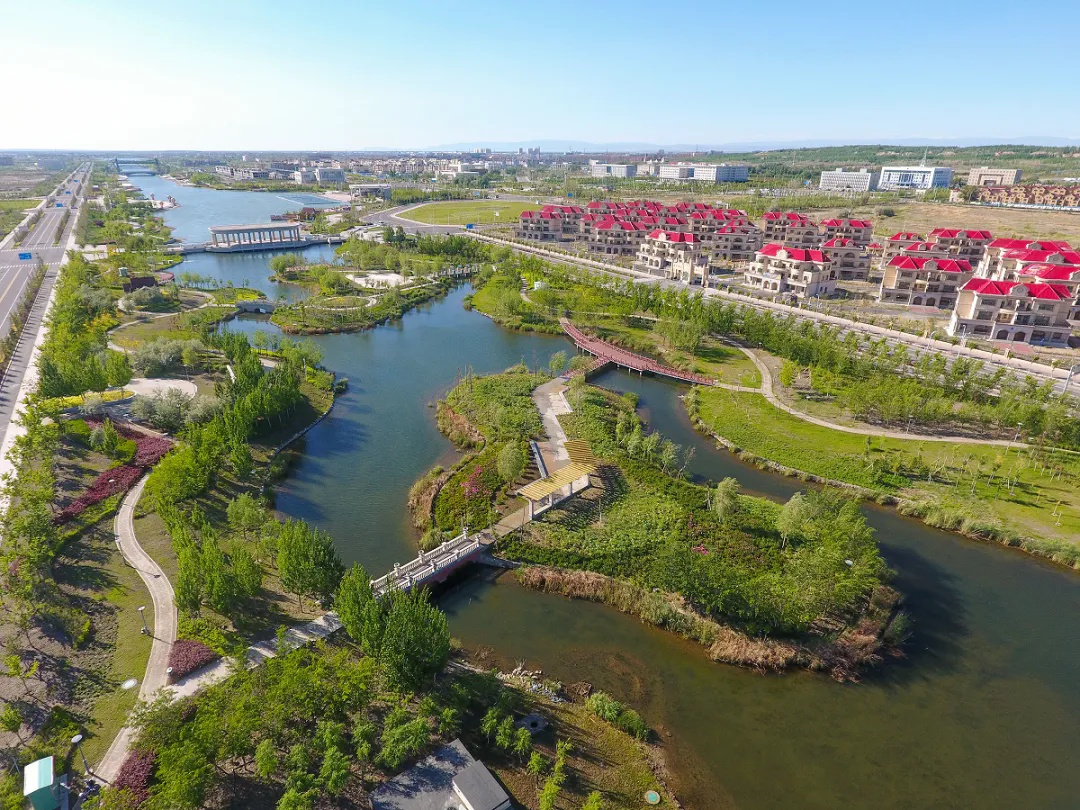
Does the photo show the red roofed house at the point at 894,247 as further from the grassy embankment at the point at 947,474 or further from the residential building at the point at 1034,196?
the residential building at the point at 1034,196

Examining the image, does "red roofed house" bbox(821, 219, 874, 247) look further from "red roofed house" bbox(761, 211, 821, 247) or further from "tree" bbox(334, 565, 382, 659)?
"tree" bbox(334, 565, 382, 659)

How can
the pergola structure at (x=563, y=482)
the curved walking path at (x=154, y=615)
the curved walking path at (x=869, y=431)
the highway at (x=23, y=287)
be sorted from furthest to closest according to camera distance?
the highway at (x=23, y=287) < the curved walking path at (x=869, y=431) < the pergola structure at (x=563, y=482) < the curved walking path at (x=154, y=615)

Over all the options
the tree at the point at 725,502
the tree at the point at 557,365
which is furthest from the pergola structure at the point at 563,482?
the tree at the point at 557,365

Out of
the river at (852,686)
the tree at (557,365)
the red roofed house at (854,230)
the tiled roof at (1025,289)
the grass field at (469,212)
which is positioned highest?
the grass field at (469,212)

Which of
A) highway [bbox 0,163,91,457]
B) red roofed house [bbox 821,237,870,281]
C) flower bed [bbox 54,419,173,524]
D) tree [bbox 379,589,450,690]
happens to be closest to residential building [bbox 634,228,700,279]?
red roofed house [bbox 821,237,870,281]

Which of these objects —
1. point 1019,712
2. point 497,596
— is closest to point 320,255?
point 497,596

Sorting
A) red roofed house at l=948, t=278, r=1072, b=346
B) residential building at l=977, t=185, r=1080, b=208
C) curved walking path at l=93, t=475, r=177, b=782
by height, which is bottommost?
curved walking path at l=93, t=475, r=177, b=782
